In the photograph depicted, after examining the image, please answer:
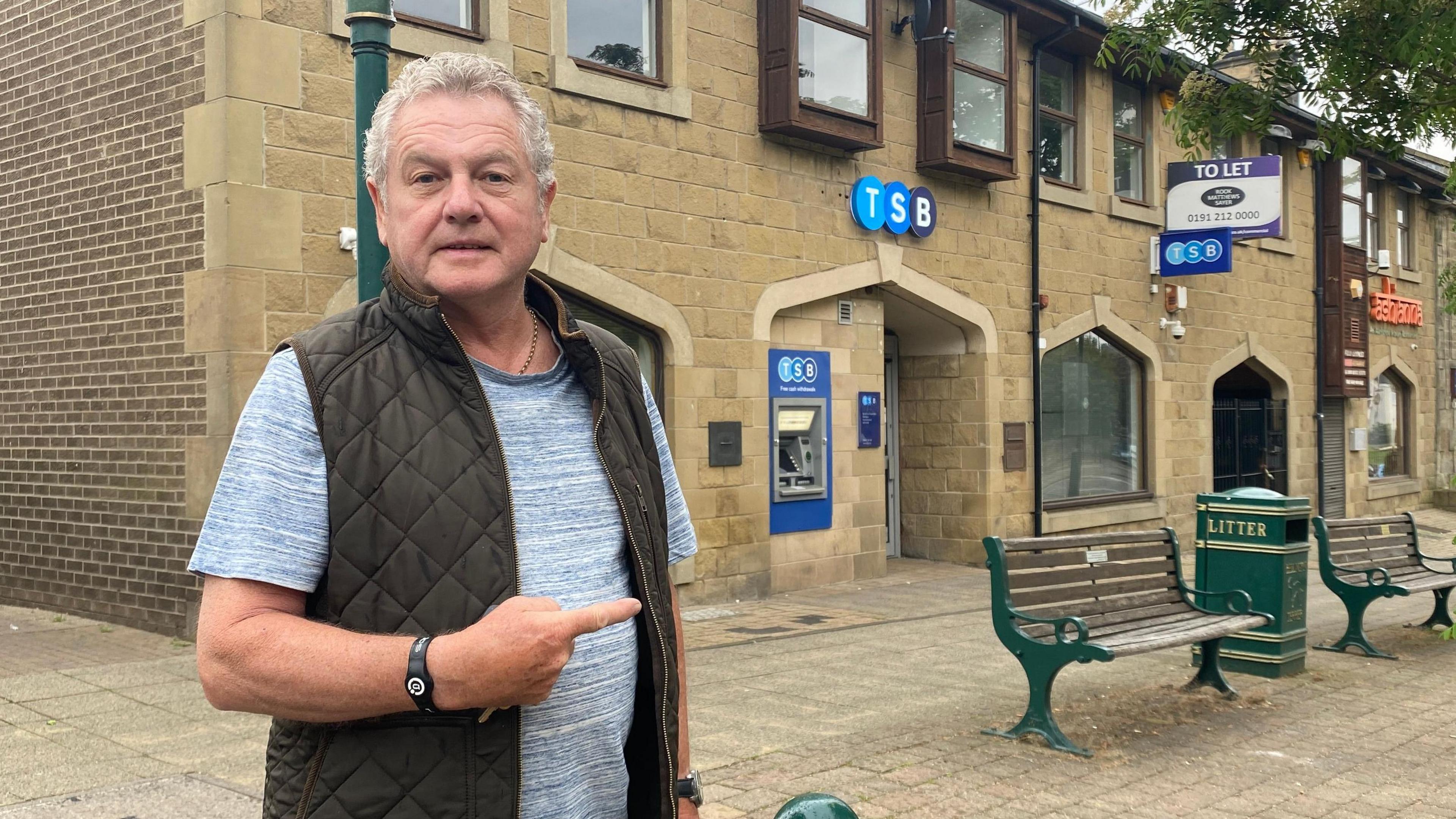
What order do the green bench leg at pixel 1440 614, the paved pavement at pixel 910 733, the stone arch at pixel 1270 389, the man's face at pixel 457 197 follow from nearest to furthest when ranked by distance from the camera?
the man's face at pixel 457 197
the paved pavement at pixel 910 733
the green bench leg at pixel 1440 614
the stone arch at pixel 1270 389

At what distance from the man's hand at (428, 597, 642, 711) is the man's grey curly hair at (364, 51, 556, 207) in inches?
29.1

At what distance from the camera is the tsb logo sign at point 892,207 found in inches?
481

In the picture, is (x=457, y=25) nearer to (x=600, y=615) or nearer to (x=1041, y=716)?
(x=1041, y=716)

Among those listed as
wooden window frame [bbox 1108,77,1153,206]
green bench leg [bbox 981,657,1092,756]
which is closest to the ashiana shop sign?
wooden window frame [bbox 1108,77,1153,206]

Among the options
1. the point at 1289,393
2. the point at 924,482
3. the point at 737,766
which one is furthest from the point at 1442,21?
the point at 1289,393

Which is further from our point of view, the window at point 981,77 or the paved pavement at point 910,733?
the window at point 981,77

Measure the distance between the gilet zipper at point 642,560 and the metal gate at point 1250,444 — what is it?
17.4m

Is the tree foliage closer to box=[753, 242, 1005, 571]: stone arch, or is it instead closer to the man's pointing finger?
box=[753, 242, 1005, 571]: stone arch

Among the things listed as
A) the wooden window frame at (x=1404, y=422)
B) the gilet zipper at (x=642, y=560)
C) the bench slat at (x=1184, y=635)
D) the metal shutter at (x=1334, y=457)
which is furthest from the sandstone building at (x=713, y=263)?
the wooden window frame at (x=1404, y=422)

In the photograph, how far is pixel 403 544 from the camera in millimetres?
1779

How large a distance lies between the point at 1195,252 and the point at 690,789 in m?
15.2

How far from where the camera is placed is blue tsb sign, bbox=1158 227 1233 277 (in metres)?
15.9

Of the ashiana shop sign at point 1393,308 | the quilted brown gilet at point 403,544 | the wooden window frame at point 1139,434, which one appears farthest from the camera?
the ashiana shop sign at point 1393,308

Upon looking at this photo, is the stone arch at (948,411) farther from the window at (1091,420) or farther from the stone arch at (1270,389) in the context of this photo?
the stone arch at (1270,389)
